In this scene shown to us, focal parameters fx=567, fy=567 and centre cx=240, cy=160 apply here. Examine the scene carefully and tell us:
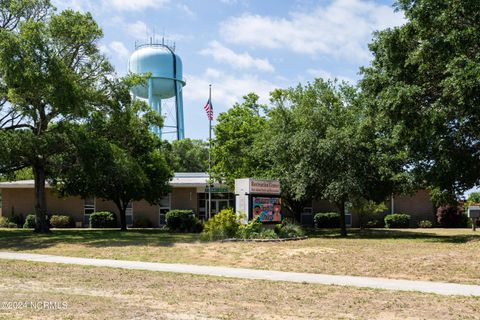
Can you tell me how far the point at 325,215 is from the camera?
41531 millimetres

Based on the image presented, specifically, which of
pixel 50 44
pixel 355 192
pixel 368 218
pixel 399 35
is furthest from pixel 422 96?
pixel 368 218

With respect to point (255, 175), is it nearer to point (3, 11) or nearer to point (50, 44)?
point (50, 44)

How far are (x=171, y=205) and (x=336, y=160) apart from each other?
743 inches

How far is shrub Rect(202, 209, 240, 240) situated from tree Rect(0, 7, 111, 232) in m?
9.06

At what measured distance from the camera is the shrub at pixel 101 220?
137 feet

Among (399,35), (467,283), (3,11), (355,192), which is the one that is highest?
(3,11)

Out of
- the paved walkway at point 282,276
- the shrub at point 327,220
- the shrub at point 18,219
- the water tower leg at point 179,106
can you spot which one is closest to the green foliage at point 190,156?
the water tower leg at point 179,106

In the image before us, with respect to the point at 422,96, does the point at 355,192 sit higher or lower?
lower

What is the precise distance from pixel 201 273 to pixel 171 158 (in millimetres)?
46129

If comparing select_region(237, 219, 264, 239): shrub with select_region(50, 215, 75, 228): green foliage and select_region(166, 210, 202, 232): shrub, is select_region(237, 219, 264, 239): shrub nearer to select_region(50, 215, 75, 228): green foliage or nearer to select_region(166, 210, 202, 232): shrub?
select_region(166, 210, 202, 232): shrub

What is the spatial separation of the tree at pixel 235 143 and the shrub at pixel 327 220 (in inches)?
311

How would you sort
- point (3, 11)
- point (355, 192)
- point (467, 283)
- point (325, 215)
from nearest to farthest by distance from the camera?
1. point (467, 283)
2. point (355, 192)
3. point (3, 11)
4. point (325, 215)

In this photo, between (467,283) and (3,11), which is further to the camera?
(3,11)

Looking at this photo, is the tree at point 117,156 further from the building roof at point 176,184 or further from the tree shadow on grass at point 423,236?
the tree shadow on grass at point 423,236
